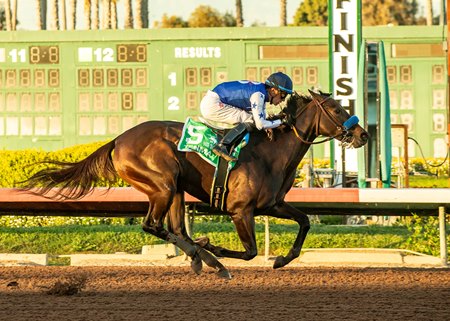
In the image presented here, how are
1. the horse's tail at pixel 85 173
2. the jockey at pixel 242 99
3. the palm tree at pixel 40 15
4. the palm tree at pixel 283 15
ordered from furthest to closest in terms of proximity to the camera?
the palm tree at pixel 283 15 → the palm tree at pixel 40 15 → the horse's tail at pixel 85 173 → the jockey at pixel 242 99

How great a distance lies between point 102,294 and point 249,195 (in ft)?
4.84

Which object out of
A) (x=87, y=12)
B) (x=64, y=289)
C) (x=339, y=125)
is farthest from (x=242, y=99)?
(x=87, y=12)

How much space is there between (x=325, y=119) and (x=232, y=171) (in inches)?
40.6

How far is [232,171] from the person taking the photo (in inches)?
381

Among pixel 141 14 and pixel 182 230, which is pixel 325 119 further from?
pixel 141 14

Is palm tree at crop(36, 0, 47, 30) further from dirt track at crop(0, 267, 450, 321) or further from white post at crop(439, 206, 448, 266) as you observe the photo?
white post at crop(439, 206, 448, 266)

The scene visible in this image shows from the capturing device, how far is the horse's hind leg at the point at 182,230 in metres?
9.66

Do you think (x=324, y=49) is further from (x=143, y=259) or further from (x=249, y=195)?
(x=249, y=195)

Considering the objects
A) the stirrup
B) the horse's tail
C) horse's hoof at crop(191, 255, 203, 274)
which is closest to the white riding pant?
the stirrup

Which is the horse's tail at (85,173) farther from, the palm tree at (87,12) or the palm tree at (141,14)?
the palm tree at (87,12)

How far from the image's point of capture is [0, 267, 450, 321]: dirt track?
7.98m

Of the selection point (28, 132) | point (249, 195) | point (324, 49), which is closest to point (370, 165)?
point (249, 195)

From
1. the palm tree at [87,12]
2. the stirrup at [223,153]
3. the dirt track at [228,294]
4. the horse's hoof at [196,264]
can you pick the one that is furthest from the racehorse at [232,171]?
the palm tree at [87,12]

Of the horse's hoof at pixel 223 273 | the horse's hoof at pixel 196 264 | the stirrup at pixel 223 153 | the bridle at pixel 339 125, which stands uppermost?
the bridle at pixel 339 125
